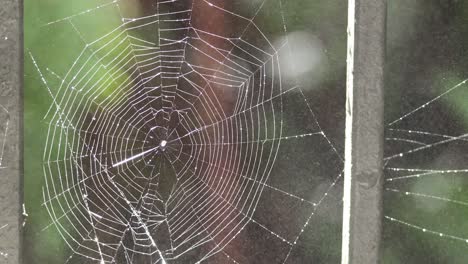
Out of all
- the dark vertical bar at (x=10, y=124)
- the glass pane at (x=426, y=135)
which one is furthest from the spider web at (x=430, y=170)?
the dark vertical bar at (x=10, y=124)

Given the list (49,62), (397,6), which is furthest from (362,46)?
(49,62)

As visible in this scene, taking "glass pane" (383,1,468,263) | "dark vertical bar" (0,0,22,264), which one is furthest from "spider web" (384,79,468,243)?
"dark vertical bar" (0,0,22,264)

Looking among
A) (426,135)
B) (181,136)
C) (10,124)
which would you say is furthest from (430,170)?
(10,124)

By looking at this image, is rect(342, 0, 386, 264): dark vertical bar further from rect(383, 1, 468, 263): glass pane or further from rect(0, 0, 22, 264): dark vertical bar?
rect(0, 0, 22, 264): dark vertical bar

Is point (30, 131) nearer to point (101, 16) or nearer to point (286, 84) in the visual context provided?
point (101, 16)

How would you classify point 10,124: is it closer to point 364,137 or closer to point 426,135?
point 364,137
